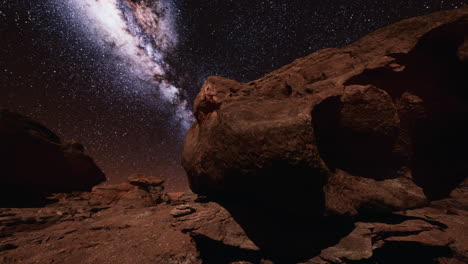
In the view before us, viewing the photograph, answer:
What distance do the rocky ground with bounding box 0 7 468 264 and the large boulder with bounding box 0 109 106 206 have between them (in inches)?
181

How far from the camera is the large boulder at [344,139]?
3385 millimetres

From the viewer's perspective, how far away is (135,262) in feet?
10.7

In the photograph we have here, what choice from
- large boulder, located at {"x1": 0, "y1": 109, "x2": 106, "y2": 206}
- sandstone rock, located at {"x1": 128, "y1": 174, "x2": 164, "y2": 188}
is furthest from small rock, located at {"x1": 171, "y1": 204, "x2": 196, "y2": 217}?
sandstone rock, located at {"x1": 128, "y1": 174, "x2": 164, "y2": 188}

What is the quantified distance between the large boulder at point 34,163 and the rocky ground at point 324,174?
461 cm

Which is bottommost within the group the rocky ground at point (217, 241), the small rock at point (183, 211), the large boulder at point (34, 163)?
the rocky ground at point (217, 241)

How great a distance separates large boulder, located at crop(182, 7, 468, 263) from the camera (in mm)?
3385

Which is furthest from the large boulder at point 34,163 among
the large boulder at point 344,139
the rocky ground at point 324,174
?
the large boulder at point 344,139

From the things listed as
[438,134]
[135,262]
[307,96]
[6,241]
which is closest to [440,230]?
[438,134]

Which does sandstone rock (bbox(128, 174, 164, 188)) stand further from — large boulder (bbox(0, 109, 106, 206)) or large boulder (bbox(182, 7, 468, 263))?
large boulder (bbox(182, 7, 468, 263))

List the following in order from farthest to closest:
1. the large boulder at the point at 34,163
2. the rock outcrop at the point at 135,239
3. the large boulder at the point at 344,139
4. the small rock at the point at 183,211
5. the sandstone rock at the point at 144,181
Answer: the sandstone rock at the point at 144,181 → the large boulder at the point at 34,163 → the small rock at the point at 183,211 → the rock outcrop at the point at 135,239 → the large boulder at the point at 344,139

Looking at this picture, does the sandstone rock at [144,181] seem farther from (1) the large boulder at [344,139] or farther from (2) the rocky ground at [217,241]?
(1) the large boulder at [344,139]

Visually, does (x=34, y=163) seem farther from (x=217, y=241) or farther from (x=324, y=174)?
(x=324, y=174)

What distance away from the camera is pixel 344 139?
4617 millimetres

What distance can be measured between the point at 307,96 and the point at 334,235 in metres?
3.41
